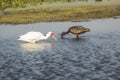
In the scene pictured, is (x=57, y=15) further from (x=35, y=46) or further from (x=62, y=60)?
(x=62, y=60)

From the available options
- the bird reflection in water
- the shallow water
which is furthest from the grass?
the shallow water

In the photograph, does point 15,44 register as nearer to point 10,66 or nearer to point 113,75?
point 10,66

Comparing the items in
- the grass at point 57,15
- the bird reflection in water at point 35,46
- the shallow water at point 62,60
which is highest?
the shallow water at point 62,60

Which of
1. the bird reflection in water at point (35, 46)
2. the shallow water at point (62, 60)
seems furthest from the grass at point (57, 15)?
the shallow water at point (62, 60)

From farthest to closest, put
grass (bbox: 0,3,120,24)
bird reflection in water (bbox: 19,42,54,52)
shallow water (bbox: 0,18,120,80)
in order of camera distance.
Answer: grass (bbox: 0,3,120,24)
bird reflection in water (bbox: 19,42,54,52)
shallow water (bbox: 0,18,120,80)

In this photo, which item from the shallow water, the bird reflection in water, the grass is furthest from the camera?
the grass

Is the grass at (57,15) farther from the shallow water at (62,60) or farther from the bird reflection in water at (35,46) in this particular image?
the shallow water at (62,60)

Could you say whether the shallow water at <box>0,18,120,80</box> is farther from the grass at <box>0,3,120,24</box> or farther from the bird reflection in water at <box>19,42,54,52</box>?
the grass at <box>0,3,120,24</box>

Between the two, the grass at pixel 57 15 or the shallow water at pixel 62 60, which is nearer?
the shallow water at pixel 62 60

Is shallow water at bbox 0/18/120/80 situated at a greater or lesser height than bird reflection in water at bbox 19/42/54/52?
greater

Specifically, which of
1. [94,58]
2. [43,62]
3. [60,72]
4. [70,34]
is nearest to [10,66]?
[43,62]

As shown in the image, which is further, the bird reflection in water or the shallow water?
the bird reflection in water

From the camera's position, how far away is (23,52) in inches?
693

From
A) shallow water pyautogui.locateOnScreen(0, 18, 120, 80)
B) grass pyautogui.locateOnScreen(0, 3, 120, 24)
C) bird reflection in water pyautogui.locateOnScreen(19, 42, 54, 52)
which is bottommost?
grass pyautogui.locateOnScreen(0, 3, 120, 24)
